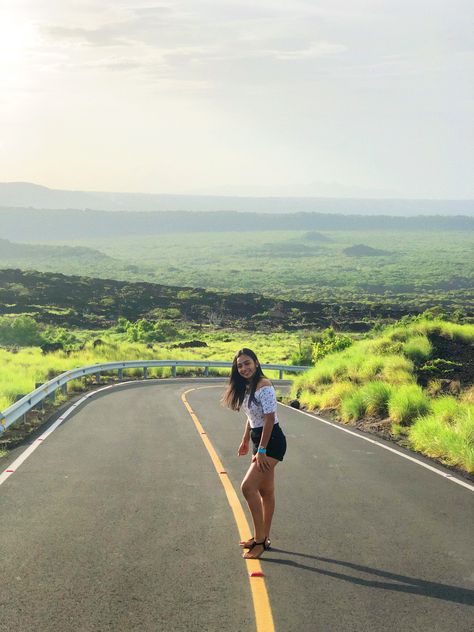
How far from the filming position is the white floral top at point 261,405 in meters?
6.41

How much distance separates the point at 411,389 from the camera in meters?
15.4

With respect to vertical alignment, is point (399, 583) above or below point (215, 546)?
above

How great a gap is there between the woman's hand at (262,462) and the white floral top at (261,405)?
303 mm

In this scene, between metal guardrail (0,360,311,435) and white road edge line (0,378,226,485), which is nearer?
white road edge line (0,378,226,485)

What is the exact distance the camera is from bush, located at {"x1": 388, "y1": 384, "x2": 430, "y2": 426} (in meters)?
14.5

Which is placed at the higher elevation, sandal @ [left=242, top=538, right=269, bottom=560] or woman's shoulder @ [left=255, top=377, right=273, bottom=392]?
woman's shoulder @ [left=255, top=377, right=273, bottom=392]

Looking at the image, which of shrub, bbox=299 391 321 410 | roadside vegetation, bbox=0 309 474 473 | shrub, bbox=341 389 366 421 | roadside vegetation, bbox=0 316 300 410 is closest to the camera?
roadside vegetation, bbox=0 309 474 473

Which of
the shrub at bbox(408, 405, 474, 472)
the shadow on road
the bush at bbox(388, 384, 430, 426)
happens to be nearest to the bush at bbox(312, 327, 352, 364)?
the bush at bbox(388, 384, 430, 426)

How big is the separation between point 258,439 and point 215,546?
3.42 feet

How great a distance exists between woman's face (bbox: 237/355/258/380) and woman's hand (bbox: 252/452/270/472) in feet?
2.29

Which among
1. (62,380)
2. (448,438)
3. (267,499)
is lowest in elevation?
(62,380)

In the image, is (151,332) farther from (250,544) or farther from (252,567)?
→ (252,567)

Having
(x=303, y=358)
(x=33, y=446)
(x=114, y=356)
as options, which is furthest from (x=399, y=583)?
(x=303, y=358)

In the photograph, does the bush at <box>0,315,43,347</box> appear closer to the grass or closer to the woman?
the grass
